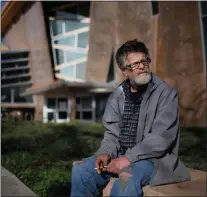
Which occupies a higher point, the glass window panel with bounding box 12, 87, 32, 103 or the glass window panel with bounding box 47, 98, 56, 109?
the glass window panel with bounding box 12, 87, 32, 103

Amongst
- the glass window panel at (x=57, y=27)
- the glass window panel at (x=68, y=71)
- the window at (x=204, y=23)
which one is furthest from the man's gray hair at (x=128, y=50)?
the glass window panel at (x=57, y=27)

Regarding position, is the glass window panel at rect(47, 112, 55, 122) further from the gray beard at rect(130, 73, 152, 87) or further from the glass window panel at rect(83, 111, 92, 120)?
the gray beard at rect(130, 73, 152, 87)

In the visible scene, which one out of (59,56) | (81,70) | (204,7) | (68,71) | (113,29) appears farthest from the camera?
(59,56)

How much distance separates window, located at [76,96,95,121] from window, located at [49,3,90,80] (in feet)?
4.20

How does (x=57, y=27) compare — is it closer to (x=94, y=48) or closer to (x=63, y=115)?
(x=94, y=48)

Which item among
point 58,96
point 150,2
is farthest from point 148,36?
point 58,96

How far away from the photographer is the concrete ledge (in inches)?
123

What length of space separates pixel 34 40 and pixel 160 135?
18.8 m

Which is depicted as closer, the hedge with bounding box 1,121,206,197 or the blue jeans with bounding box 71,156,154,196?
the blue jeans with bounding box 71,156,154,196

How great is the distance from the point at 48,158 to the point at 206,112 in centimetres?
841

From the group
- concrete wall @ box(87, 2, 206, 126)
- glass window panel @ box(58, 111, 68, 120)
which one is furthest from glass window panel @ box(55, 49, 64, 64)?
concrete wall @ box(87, 2, 206, 126)

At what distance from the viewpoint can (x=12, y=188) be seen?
→ 14.2 ft

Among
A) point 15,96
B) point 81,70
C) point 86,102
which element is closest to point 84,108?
point 86,102

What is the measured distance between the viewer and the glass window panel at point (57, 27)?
2105cm
